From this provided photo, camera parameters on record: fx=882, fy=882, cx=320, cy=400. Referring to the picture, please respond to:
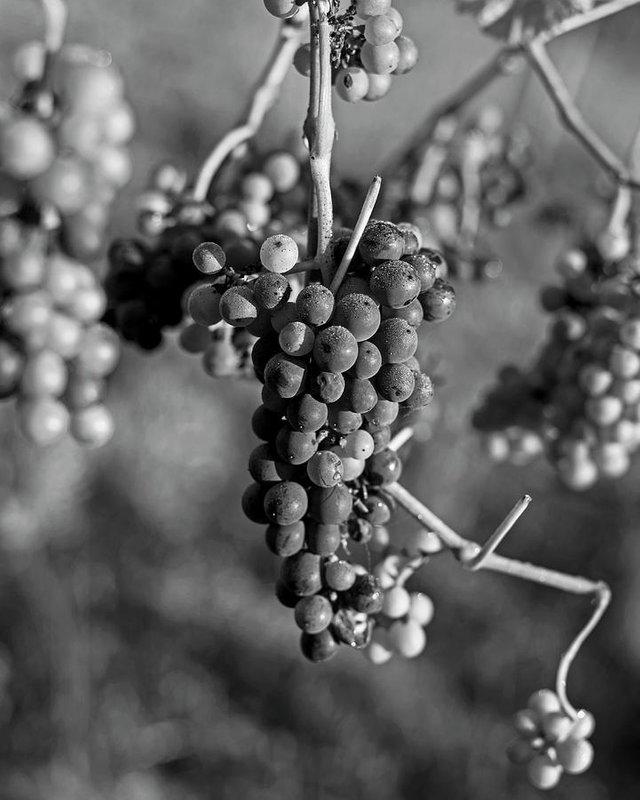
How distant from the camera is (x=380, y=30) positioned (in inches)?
18.3

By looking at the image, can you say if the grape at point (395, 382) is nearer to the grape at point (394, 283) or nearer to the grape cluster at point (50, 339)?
the grape at point (394, 283)

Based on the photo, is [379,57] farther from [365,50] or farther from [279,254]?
[279,254]

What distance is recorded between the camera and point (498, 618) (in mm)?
2129

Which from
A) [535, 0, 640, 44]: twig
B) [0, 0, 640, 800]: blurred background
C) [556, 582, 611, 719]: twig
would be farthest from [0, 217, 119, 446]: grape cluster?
[0, 0, 640, 800]: blurred background

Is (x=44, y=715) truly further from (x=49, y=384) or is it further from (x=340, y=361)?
(x=340, y=361)

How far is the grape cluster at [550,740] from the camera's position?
0.60 m

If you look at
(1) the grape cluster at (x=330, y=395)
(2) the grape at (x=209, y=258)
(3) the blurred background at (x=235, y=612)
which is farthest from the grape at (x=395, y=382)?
(3) the blurred background at (x=235, y=612)

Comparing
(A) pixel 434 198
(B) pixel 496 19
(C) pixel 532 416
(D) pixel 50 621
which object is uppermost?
(B) pixel 496 19

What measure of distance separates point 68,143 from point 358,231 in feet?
0.55

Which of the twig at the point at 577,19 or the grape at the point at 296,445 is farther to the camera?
the twig at the point at 577,19

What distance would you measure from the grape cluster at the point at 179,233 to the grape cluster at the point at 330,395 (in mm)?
78

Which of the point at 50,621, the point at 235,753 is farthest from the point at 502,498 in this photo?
the point at 50,621

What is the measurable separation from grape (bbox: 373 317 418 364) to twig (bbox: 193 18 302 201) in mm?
247

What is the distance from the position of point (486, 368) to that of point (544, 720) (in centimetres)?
163
